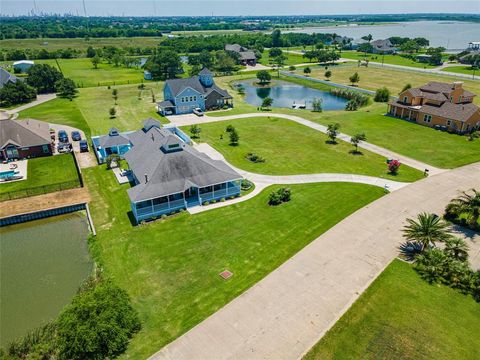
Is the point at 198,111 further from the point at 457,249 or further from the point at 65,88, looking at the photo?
the point at 457,249

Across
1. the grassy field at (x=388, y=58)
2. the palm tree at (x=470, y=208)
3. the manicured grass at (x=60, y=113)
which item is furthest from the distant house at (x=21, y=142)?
the grassy field at (x=388, y=58)

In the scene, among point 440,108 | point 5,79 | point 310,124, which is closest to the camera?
point 440,108

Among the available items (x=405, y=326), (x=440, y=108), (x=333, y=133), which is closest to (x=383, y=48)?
(x=440, y=108)

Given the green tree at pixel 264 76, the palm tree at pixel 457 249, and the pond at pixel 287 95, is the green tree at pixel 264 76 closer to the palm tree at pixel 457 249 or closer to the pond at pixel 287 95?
the pond at pixel 287 95

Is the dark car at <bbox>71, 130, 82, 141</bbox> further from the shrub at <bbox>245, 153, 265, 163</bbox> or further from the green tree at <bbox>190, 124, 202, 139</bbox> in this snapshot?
the shrub at <bbox>245, 153, 265, 163</bbox>

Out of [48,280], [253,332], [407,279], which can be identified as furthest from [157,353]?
[407,279]

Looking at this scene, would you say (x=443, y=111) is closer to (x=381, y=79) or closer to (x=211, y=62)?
(x=381, y=79)

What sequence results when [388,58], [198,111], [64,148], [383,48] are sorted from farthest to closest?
[383,48], [388,58], [198,111], [64,148]
